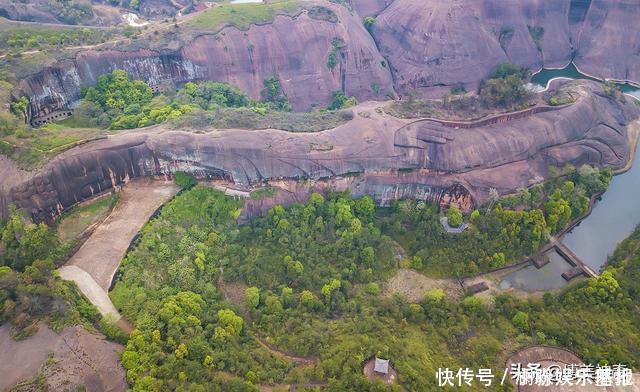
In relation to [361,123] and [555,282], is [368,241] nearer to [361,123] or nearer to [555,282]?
[361,123]

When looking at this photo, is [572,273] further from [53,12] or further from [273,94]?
[53,12]

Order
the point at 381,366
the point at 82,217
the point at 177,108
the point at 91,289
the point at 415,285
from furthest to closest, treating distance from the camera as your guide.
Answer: the point at 177,108
the point at 415,285
the point at 82,217
the point at 91,289
the point at 381,366

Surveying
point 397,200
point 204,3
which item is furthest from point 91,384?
point 204,3

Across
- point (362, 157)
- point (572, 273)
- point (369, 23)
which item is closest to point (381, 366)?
point (362, 157)

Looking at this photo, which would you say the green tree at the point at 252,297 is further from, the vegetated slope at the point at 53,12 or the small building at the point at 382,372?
the vegetated slope at the point at 53,12

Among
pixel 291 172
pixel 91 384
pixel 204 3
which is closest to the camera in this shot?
pixel 91 384

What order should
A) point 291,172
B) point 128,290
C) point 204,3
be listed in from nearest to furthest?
point 128,290
point 291,172
point 204,3

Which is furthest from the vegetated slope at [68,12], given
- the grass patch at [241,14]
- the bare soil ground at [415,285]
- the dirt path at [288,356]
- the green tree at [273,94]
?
the bare soil ground at [415,285]
